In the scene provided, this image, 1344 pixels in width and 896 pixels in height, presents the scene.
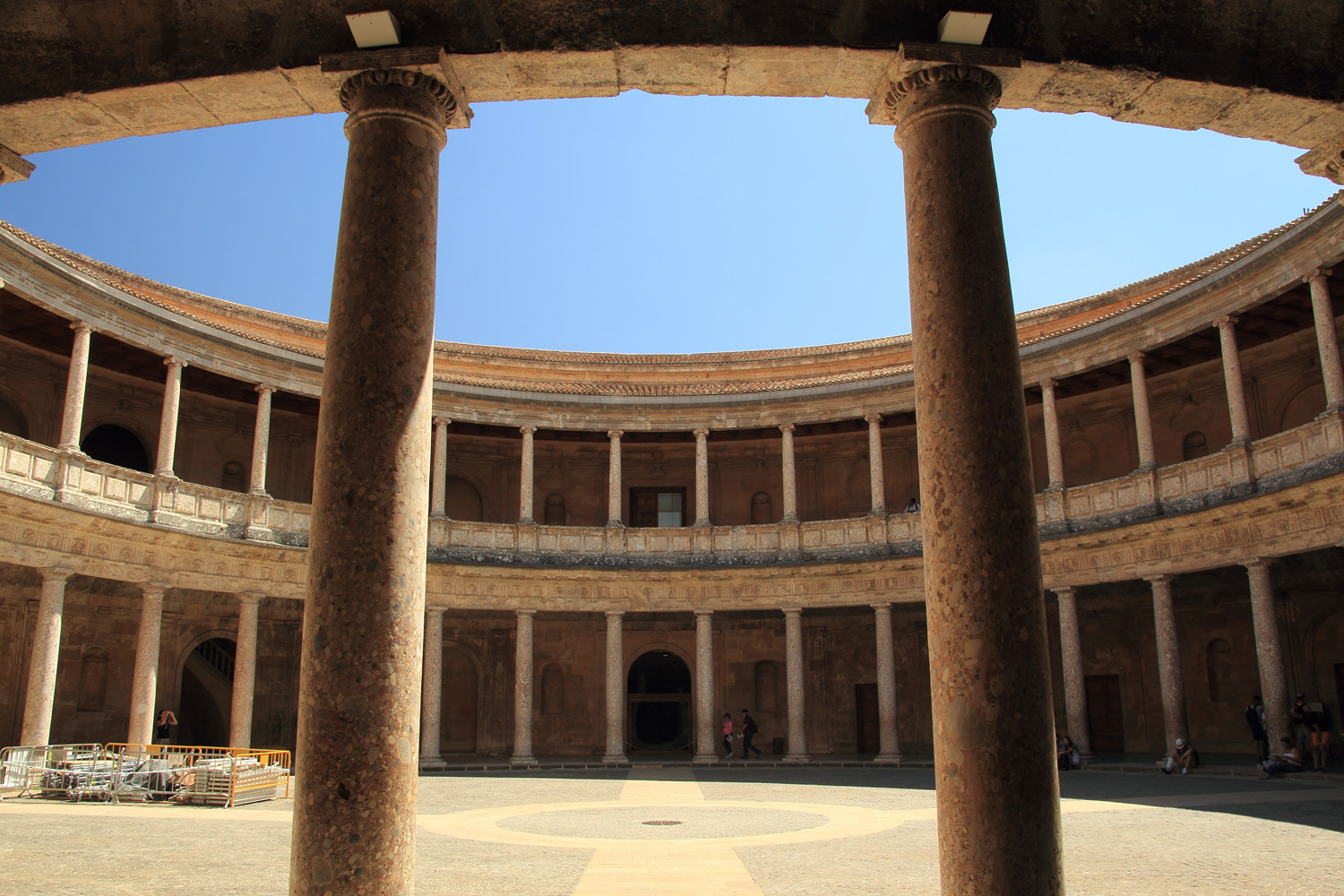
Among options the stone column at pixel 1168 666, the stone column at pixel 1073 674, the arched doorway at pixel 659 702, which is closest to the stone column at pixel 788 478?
the arched doorway at pixel 659 702

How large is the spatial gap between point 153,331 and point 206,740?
11026 millimetres

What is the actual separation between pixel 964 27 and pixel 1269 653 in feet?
59.2

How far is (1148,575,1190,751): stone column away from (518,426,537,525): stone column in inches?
589

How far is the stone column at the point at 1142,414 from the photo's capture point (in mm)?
23375

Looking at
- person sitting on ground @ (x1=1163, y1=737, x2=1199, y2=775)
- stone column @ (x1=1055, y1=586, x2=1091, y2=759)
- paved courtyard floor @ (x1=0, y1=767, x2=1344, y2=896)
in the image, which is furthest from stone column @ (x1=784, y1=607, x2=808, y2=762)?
person sitting on ground @ (x1=1163, y1=737, x2=1199, y2=775)

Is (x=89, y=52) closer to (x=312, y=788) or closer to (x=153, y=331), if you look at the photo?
(x=312, y=788)

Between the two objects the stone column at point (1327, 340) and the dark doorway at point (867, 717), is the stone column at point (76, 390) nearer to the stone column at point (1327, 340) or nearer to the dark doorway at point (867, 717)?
the dark doorway at point (867, 717)

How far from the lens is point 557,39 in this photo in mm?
6602

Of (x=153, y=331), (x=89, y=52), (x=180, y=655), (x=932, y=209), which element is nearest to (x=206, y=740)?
(x=180, y=655)

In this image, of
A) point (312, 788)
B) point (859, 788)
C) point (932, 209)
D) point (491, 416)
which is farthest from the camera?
point (491, 416)

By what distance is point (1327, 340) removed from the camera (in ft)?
65.1

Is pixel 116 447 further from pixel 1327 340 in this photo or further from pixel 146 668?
pixel 1327 340

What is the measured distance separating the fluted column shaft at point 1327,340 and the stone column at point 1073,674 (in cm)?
703

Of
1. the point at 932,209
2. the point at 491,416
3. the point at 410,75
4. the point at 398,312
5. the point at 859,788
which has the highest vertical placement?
the point at 491,416
